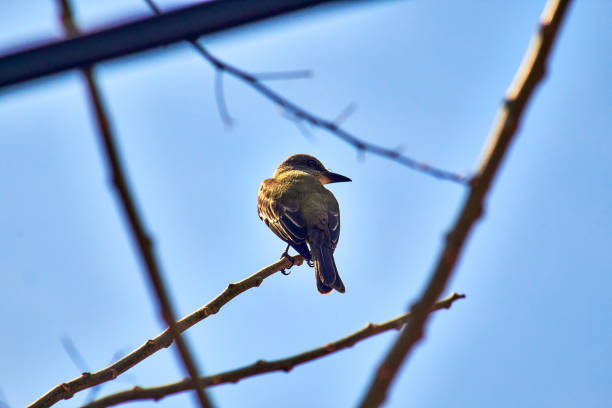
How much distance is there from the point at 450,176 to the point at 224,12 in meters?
1.16

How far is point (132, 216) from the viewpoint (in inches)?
51.8

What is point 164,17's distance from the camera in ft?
5.41

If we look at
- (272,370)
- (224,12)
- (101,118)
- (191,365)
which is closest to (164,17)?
(224,12)

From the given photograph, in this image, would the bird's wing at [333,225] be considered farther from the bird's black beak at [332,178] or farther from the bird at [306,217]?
the bird's black beak at [332,178]

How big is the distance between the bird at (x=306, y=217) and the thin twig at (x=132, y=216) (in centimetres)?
563

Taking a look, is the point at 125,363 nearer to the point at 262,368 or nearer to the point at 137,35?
the point at 262,368

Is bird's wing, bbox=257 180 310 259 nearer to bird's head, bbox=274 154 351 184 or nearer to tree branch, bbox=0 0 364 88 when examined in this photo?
bird's head, bbox=274 154 351 184

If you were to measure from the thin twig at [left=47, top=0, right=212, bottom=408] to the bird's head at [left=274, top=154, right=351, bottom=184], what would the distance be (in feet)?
27.6

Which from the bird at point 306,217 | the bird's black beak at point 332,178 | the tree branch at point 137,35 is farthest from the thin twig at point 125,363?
the bird's black beak at point 332,178

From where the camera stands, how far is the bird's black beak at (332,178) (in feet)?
32.0

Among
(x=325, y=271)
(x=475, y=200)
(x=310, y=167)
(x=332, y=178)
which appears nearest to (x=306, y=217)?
(x=325, y=271)

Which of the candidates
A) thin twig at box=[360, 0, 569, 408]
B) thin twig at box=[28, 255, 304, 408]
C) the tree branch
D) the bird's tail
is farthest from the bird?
thin twig at box=[360, 0, 569, 408]

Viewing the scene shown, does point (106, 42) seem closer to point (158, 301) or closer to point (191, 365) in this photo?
point (158, 301)

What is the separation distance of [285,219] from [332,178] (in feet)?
6.53
